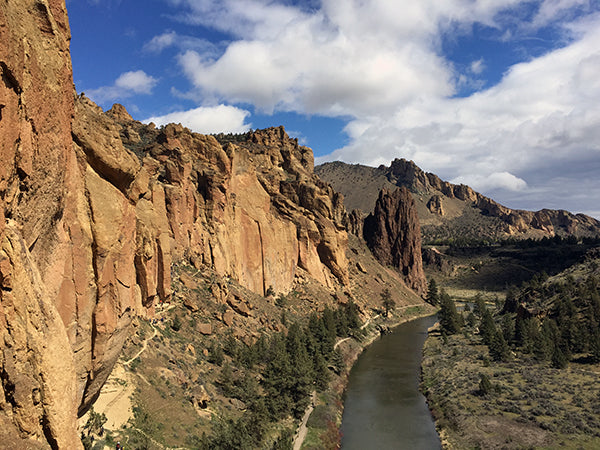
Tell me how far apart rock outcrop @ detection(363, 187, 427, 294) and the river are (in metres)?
71.7

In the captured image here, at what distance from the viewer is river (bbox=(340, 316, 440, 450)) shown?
40125 mm

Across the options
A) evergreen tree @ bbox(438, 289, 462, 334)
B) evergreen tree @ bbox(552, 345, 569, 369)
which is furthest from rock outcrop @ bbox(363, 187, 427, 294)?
evergreen tree @ bbox(552, 345, 569, 369)

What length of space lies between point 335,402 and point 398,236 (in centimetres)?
11492

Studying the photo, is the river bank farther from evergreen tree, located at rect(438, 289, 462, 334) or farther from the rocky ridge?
the rocky ridge

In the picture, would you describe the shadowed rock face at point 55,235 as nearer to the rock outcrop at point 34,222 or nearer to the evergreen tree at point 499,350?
the rock outcrop at point 34,222

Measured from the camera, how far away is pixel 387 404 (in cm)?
4997

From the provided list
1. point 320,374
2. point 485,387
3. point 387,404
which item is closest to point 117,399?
point 320,374

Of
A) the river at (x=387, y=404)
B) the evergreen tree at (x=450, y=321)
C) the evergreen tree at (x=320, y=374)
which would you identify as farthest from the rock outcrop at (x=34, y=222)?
the evergreen tree at (x=450, y=321)

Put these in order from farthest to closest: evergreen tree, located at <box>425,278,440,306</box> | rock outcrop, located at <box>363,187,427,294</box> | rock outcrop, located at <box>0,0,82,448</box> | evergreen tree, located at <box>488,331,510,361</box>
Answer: rock outcrop, located at <box>363,187,427,294</box>
evergreen tree, located at <box>425,278,440,306</box>
evergreen tree, located at <box>488,331,510,361</box>
rock outcrop, located at <box>0,0,82,448</box>

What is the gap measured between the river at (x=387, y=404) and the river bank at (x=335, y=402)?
38.4 inches

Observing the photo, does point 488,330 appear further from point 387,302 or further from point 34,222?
point 34,222

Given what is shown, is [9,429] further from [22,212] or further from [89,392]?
[89,392]

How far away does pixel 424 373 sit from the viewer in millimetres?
61906

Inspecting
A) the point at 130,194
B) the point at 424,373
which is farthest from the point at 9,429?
the point at 424,373
